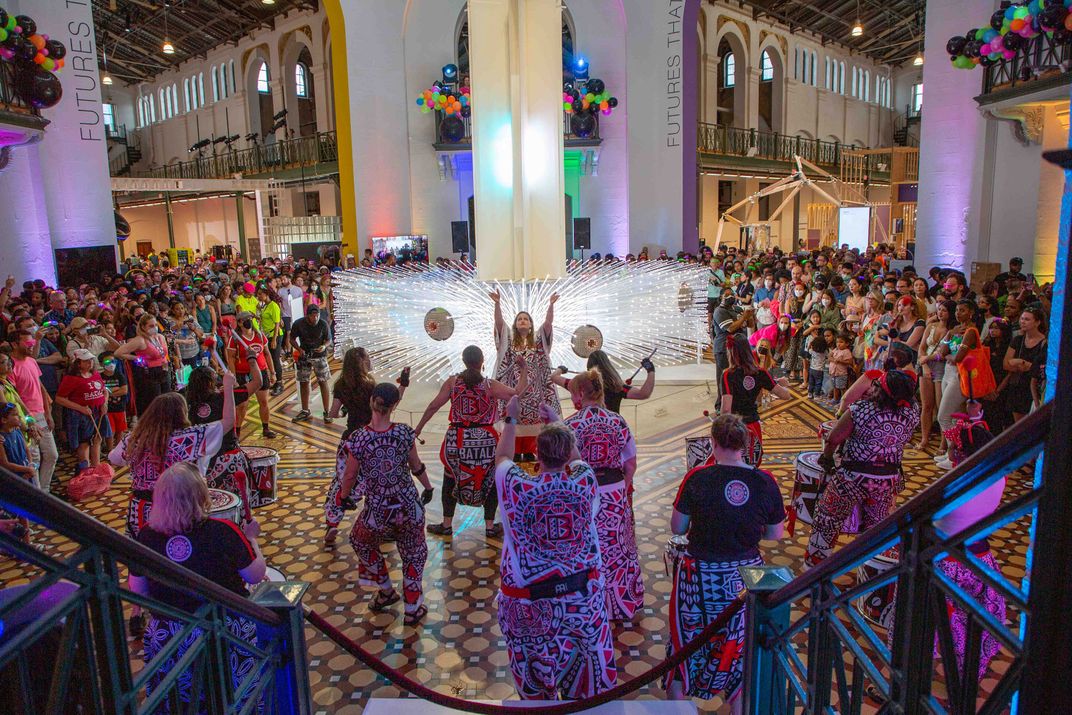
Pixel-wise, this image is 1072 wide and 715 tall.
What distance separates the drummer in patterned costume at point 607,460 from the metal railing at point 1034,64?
24.3 ft

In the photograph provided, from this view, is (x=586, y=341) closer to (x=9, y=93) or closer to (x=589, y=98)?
(x=9, y=93)

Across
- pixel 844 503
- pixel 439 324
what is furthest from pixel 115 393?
pixel 844 503

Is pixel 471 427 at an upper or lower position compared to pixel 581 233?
lower

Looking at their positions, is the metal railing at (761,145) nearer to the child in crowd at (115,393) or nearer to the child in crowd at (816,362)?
the child in crowd at (816,362)

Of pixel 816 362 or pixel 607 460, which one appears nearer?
pixel 607 460

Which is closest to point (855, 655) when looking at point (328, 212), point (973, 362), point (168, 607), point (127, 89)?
point (168, 607)

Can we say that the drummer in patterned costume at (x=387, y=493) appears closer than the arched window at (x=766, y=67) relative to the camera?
Yes

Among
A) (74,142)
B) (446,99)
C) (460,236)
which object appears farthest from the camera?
(460,236)

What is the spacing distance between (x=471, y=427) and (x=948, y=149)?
10.6 meters

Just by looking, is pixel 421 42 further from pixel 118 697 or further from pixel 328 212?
pixel 118 697

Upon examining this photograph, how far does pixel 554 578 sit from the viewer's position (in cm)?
275

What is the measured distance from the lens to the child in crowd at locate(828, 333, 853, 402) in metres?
8.00

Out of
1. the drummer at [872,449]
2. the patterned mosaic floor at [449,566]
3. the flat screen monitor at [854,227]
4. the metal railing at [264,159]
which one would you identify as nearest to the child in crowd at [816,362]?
the patterned mosaic floor at [449,566]

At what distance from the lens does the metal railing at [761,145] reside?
21.7 meters
